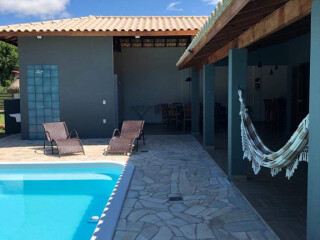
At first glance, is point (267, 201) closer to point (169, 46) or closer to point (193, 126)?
point (193, 126)

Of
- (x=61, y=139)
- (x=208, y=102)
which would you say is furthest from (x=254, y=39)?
(x=61, y=139)

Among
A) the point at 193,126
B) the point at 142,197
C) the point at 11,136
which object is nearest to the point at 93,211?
the point at 142,197

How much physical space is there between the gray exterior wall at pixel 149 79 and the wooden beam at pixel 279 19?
9.70m

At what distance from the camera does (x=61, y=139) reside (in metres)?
8.05

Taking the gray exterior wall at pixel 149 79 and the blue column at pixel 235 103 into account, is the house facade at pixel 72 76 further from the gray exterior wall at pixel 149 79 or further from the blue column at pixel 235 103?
the blue column at pixel 235 103

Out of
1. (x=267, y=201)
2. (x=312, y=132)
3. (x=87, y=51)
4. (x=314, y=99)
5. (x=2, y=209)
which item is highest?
(x=87, y=51)

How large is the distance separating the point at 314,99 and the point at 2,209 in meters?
4.66

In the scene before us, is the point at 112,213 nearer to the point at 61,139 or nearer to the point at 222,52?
the point at 222,52

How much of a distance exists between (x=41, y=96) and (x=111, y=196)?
6863 mm


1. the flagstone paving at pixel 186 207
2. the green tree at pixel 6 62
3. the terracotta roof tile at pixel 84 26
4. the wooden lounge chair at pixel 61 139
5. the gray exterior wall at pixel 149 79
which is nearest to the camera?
the flagstone paving at pixel 186 207

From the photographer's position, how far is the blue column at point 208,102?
7712 mm

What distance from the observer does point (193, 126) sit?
419 inches

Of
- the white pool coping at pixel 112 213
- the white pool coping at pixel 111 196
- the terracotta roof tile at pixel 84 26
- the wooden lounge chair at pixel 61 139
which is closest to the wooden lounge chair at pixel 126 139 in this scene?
the wooden lounge chair at pixel 61 139

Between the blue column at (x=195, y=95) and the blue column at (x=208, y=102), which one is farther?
the blue column at (x=195, y=95)
